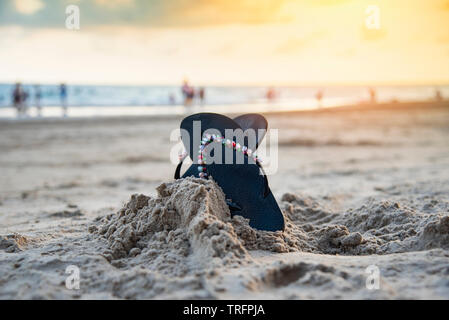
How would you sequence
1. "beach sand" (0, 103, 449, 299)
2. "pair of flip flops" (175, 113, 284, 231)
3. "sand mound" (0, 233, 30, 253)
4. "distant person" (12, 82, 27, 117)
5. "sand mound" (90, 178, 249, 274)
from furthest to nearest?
"distant person" (12, 82, 27, 117)
"pair of flip flops" (175, 113, 284, 231)
"sand mound" (0, 233, 30, 253)
"sand mound" (90, 178, 249, 274)
"beach sand" (0, 103, 449, 299)

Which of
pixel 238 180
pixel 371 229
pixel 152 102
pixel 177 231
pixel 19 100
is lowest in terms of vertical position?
pixel 371 229

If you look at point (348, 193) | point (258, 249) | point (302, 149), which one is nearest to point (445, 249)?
point (258, 249)

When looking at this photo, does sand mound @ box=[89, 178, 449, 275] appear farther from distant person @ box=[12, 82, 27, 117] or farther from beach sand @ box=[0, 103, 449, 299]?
distant person @ box=[12, 82, 27, 117]

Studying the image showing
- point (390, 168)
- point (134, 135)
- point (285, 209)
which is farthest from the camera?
point (134, 135)

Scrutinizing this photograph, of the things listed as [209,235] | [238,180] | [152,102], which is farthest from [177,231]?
[152,102]

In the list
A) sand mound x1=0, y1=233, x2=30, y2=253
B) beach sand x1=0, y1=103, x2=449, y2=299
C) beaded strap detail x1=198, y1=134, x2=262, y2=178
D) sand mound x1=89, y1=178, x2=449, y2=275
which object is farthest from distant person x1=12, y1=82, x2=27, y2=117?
beaded strap detail x1=198, y1=134, x2=262, y2=178

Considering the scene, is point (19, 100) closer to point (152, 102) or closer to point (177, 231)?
point (152, 102)

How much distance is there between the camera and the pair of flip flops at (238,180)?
294cm

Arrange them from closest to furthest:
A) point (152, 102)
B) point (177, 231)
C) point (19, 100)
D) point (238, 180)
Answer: point (177, 231), point (238, 180), point (19, 100), point (152, 102)

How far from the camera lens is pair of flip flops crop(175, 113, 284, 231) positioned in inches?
116

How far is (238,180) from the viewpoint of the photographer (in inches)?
119
